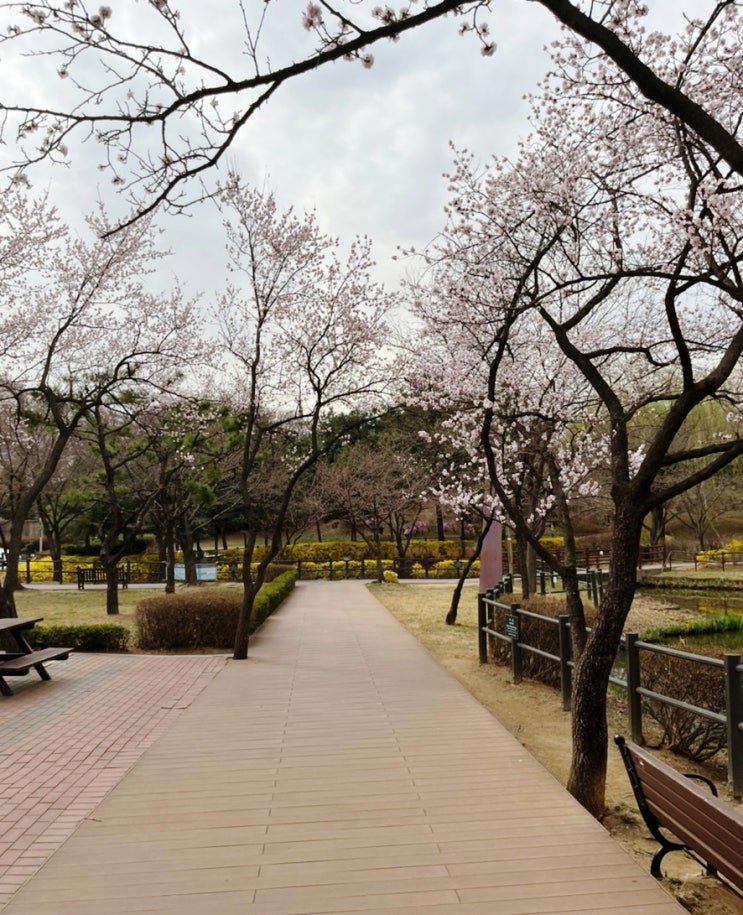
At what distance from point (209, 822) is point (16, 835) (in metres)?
1.06

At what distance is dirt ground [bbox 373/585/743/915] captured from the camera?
12.3 ft

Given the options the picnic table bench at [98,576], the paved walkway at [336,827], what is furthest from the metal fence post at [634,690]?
the picnic table bench at [98,576]

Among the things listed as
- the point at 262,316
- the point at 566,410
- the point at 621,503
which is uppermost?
the point at 262,316

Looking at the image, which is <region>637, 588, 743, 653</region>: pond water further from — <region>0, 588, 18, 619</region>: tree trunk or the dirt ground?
<region>0, 588, 18, 619</region>: tree trunk

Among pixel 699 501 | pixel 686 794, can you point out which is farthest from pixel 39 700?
pixel 699 501

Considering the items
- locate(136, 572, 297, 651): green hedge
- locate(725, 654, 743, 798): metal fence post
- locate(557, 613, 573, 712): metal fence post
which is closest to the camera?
locate(725, 654, 743, 798): metal fence post

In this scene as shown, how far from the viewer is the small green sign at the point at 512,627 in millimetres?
9031

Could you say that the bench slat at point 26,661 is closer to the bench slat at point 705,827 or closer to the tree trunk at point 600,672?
the tree trunk at point 600,672

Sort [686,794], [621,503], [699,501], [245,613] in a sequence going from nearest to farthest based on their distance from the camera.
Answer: [686,794] < [621,503] < [245,613] < [699,501]

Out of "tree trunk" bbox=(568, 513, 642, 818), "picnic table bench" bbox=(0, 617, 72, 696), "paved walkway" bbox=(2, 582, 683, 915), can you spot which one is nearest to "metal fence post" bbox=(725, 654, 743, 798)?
"tree trunk" bbox=(568, 513, 642, 818)

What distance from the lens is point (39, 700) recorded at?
27.0 feet

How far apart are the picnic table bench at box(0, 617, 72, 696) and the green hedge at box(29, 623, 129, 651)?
191 centimetres

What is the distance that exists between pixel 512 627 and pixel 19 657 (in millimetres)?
5857

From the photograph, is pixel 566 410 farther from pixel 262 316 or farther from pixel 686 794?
pixel 686 794
